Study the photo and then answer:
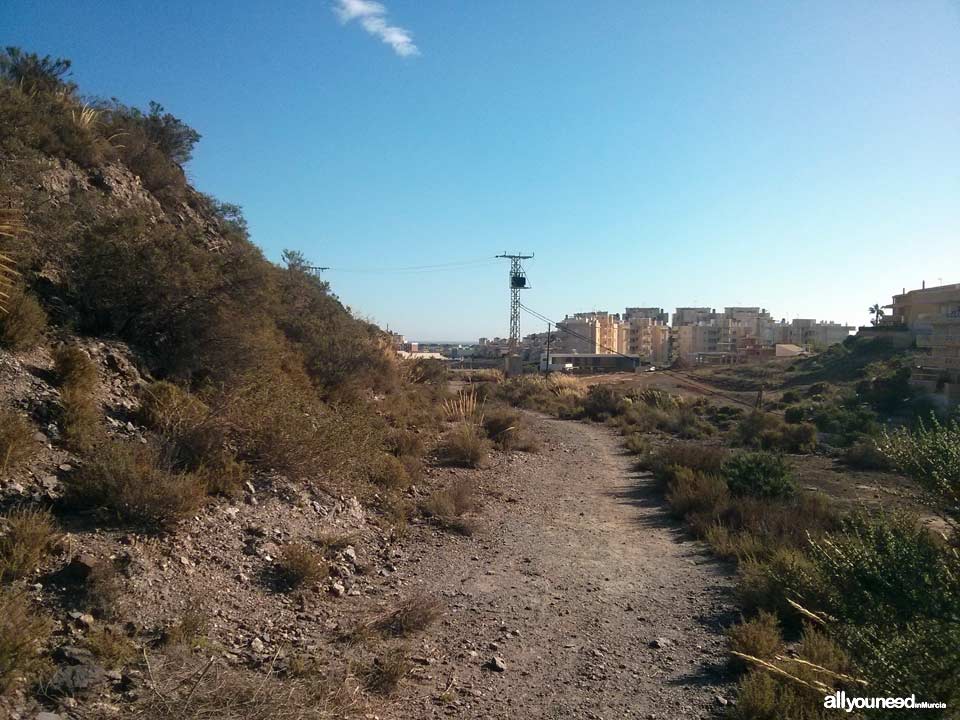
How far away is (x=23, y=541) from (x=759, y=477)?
11.3 m

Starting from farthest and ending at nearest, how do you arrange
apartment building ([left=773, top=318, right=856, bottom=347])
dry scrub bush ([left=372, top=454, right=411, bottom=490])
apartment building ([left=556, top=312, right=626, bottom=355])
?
apartment building ([left=773, top=318, right=856, bottom=347]) < apartment building ([left=556, top=312, right=626, bottom=355]) < dry scrub bush ([left=372, top=454, right=411, bottom=490])

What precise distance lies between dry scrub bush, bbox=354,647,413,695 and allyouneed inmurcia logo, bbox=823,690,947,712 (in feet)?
10.3

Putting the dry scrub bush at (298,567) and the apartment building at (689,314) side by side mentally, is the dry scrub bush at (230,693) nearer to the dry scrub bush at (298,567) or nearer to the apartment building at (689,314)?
the dry scrub bush at (298,567)

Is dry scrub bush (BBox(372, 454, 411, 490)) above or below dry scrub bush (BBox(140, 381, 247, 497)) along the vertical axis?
below

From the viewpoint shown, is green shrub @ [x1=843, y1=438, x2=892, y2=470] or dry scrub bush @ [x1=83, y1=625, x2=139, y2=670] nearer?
dry scrub bush @ [x1=83, y1=625, x2=139, y2=670]

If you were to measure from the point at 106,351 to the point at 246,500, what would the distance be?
3247 millimetres

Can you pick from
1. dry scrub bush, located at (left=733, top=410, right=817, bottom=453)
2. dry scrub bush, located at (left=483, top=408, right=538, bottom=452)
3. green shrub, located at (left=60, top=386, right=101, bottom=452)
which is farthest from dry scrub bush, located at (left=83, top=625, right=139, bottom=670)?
dry scrub bush, located at (left=733, top=410, right=817, bottom=453)

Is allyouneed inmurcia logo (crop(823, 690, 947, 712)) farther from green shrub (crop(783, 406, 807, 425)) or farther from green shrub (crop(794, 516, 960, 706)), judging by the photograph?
green shrub (crop(783, 406, 807, 425))

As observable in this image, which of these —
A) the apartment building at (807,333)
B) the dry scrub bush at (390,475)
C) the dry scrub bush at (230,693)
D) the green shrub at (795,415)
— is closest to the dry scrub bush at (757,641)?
the dry scrub bush at (230,693)

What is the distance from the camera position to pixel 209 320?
10.4 metres

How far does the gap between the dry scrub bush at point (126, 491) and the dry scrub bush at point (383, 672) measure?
8.75 ft

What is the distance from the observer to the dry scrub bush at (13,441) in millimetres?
6238

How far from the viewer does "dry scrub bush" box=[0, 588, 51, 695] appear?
4.10 m

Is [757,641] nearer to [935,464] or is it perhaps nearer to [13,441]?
[935,464]
